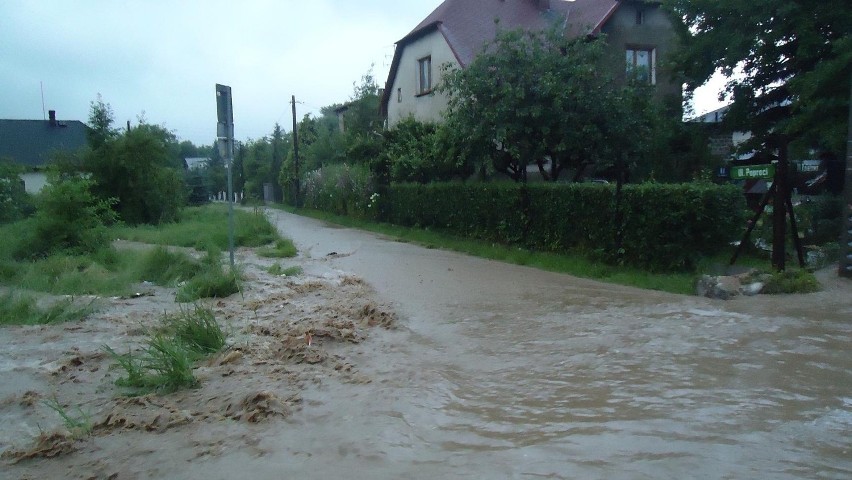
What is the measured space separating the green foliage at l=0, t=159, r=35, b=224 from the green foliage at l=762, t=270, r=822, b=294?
22.2 meters

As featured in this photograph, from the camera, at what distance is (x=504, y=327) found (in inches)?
350

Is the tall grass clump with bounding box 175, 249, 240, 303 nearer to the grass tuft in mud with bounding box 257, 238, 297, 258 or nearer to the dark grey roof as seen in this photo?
the grass tuft in mud with bounding box 257, 238, 297, 258

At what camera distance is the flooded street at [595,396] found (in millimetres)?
4695

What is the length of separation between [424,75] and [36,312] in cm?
2359

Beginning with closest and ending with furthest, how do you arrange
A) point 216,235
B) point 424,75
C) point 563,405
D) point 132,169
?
point 563,405 < point 216,235 < point 132,169 < point 424,75

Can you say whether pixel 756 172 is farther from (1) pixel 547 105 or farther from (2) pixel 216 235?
(2) pixel 216 235

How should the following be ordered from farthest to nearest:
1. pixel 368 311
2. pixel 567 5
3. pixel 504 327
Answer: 1. pixel 567 5
2. pixel 368 311
3. pixel 504 327

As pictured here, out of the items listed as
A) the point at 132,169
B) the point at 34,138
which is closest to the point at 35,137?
the point at 34,138

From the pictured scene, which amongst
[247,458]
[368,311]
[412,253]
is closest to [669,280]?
[368,311]

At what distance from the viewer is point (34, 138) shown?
1783 inches

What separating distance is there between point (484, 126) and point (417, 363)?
1236cm

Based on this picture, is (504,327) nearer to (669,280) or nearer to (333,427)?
(333,427)

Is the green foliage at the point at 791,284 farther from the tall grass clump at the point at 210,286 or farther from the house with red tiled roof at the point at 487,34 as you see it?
the house with red tiled roof at the point at 487,34

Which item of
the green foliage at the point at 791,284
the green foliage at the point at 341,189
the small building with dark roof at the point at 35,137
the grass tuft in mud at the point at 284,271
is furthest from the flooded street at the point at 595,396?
the small building with dark roof at the point at 35,137
